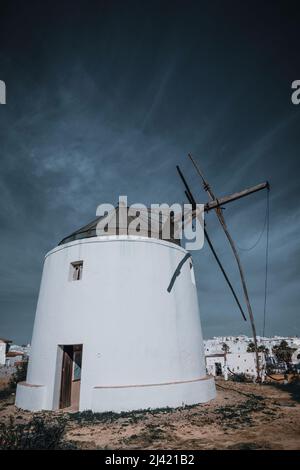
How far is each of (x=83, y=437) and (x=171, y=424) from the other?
2.40 meters

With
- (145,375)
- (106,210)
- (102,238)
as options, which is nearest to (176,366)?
(145,375)

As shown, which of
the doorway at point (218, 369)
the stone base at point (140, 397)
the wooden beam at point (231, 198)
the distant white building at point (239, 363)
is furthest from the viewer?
the distant white building at point (239, 363)

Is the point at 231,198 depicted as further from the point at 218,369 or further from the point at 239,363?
the point at 239,363

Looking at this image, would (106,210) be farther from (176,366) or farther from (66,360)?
(176,366)

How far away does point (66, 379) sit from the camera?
1046 centimetres

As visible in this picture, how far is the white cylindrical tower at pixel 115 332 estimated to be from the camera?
9.39 m

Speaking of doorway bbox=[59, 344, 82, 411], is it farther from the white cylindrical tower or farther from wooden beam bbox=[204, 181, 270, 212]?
wooden beam bbox=[204, 181, 270, 212]

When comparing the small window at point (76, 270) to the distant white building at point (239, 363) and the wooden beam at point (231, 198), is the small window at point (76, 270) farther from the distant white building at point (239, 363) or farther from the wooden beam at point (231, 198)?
the distant white building at point (239, 363)

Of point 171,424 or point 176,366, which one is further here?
point 176,366

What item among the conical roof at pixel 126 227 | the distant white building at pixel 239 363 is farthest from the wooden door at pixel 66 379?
the distant white building at pixel 239 363

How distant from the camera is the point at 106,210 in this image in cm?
1468

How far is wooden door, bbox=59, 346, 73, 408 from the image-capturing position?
1020cm

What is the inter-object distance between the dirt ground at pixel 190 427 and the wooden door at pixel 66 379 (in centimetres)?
103
